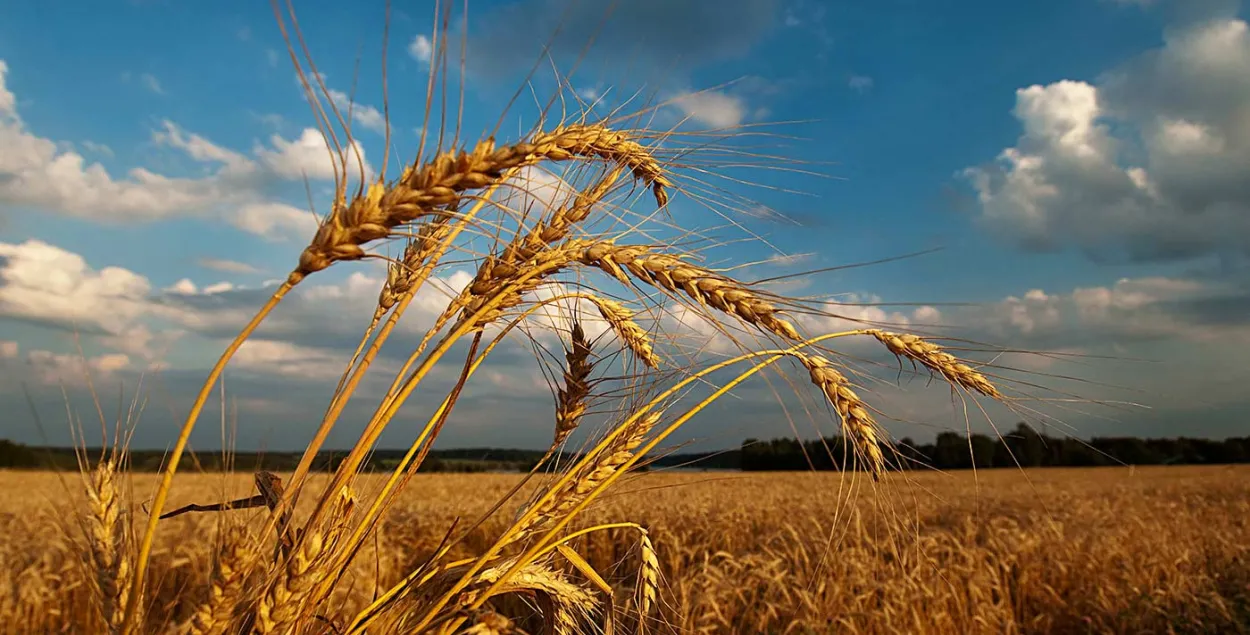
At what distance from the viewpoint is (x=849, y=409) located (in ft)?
6.60

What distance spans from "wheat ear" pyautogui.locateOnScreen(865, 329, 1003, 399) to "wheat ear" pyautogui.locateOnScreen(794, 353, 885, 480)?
21 cm

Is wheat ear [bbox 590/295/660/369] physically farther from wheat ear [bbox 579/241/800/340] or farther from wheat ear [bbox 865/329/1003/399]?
wheat ear [bbox 865/329/1003/399]

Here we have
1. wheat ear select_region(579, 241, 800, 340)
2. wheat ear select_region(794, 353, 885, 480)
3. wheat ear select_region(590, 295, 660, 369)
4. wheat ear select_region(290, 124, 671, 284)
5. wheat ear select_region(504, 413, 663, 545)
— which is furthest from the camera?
wheat ear select_region(590, 295, 660, 369)

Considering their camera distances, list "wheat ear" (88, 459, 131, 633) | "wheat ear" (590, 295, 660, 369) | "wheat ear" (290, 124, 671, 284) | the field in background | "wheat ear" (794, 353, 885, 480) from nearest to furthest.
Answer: "wheat ear" (290, 124, 671, 284) → "wheat ear" (88, 459, 131, 633) → "wheat ear" (794, 353, 885, 480) → "wheat ear" (590, 295, 660, 369) → the field in background

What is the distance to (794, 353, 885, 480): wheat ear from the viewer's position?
198 cm

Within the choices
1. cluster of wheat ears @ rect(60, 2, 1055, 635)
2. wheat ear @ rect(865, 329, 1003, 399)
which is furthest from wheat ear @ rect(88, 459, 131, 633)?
wheat ear @ rect(865, 329, 1003, 399)

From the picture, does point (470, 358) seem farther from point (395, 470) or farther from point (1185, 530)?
point (1185, 530)

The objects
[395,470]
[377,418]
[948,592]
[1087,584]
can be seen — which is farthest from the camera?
[1087,584]

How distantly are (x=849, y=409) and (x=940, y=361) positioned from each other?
0.31 meters

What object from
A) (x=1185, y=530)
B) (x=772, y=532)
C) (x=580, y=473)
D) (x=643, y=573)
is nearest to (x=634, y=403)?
(x=580, y=473)

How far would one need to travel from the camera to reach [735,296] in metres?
1.71

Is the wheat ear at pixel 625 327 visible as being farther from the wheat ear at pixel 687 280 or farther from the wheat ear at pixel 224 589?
the wheat ear at pixel 224 589

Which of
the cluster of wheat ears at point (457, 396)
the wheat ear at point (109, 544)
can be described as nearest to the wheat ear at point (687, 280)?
the cluster of wheat ears at point (457, 396)

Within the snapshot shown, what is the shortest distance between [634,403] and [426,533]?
7900 mm
